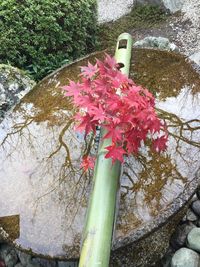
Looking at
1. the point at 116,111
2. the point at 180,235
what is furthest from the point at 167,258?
the point at 116,111

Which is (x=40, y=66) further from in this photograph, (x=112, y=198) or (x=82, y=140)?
(x=112, y=198)

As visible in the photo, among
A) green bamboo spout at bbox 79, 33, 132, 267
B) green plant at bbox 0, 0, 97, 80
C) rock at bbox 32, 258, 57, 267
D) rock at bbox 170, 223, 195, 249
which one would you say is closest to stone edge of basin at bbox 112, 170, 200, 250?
green bamboo spout at bbox 79, 33, 132, 267

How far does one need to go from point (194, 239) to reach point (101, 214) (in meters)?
1.27

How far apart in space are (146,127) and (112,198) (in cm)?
49

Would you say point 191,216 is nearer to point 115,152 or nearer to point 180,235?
point 180,235

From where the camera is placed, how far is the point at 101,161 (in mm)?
2729

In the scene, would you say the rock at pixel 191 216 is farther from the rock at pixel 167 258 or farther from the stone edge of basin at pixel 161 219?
the stone edge of basin at pixel 161 219

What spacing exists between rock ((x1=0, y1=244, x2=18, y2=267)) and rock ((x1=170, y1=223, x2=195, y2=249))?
1.39 meters

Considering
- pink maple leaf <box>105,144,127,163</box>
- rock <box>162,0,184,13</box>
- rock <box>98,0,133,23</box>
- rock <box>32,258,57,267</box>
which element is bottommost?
rock <box>32,258,57,267</box>

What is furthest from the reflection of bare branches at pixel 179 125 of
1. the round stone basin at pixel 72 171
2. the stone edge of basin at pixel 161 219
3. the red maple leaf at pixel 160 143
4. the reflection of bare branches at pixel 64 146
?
the reflection of bare branches at pixel 64 146

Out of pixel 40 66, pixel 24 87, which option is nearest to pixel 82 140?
pixel 24 87

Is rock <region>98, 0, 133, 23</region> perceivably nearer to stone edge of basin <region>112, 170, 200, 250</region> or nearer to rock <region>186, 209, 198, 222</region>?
rock <region>186, 209, 198, 222</region>

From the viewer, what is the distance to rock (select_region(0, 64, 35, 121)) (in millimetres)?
4273

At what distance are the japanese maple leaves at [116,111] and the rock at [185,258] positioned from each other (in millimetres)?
1097
